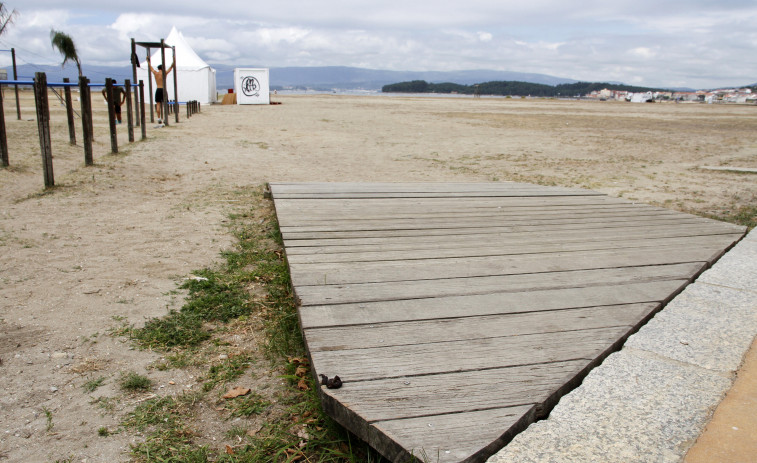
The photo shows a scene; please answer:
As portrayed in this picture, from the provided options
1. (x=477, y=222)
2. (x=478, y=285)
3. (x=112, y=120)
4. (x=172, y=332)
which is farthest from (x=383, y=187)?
(x=112, y=120)

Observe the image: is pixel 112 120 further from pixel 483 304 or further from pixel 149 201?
pixel 483 304

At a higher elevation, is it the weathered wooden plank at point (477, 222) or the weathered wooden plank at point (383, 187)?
the weathered wooden plank at point (383, 187)

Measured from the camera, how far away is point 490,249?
328 centimetres

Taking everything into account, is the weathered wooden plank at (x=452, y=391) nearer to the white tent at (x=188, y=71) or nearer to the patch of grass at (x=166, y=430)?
the patch of grass at (x=166, y=430)

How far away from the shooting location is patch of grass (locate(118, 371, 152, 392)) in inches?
88.7

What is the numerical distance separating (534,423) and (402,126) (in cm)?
1674

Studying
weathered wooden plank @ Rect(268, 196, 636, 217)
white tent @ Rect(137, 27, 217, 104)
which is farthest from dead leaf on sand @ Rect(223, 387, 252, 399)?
white tent @ Rect(137, 27, 217, 104)

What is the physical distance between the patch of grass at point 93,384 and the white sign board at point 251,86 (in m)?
29.6

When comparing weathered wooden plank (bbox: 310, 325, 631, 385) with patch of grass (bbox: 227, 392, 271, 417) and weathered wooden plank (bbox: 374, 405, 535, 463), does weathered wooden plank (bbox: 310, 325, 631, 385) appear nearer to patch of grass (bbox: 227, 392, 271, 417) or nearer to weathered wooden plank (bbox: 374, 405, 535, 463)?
weathered wooden plank (bbox: 374, 405, 535, 463)

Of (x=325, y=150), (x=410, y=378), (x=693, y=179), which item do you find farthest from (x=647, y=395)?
(x=325, y=150)

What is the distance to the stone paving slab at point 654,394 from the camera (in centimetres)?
152

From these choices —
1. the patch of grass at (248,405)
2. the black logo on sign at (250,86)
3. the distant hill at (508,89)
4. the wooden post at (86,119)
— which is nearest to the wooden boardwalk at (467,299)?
the patch of grass at (248,405)

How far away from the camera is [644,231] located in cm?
391

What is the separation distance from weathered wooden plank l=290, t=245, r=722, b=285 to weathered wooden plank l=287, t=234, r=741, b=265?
2.8 inches
